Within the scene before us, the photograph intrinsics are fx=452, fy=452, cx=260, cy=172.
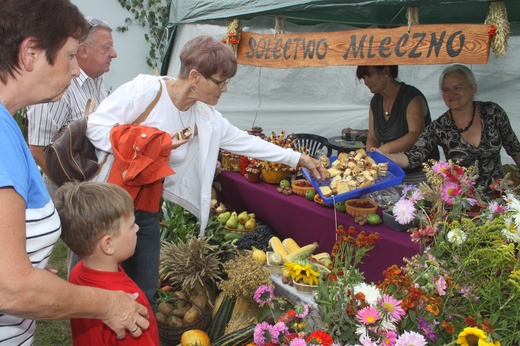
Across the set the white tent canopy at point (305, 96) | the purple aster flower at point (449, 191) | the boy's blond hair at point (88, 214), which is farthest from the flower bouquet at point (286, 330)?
the white tent canopy at point (305, 96)

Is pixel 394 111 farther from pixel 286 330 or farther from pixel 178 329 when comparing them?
pixel 286 330

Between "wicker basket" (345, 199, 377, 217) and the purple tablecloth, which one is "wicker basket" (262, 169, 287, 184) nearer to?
the purple tablecloth

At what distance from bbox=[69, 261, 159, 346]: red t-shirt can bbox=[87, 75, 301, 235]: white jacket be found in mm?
833

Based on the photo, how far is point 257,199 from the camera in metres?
3.72

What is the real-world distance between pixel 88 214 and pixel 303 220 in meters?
1.87

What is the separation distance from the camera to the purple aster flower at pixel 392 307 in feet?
4.11

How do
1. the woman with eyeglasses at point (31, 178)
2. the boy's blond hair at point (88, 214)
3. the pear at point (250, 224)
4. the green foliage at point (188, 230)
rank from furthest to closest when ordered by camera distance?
the pear at point (250, 224) → the green foliage at point (188, 230) → the boy's blond hair at point (88, 214) → the woman with eyeglasses at point (31, 178)

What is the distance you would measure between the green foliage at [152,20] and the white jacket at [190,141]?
21.3 ft

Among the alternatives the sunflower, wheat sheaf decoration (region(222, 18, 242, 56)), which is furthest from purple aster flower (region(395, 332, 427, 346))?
wheat sheaf decoration (region(222, 18, 242, 56))

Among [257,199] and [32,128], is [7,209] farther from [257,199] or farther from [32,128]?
[257,199]

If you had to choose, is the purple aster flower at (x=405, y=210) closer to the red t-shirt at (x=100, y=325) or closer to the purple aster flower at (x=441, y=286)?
the purple aster flower at (x=441, y=286)

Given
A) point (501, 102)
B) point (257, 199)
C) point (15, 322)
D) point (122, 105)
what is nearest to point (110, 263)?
point (15, 322)

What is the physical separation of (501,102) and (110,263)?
4828 millimetres

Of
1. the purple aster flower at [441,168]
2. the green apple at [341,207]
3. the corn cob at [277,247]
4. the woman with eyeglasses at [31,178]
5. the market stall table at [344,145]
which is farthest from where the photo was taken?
the market stall table at [344,145]
